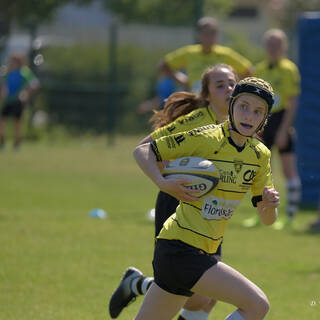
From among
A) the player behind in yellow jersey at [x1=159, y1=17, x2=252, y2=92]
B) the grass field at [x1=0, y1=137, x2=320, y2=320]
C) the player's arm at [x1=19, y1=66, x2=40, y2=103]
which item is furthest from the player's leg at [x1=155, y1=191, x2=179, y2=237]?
the player's arm at [x1=19, y1=66, x2=40, y2=103]

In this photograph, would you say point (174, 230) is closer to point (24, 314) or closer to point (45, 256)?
point (24, 314)

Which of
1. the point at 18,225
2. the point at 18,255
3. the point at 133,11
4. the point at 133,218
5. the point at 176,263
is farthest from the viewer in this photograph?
the point at 133,11

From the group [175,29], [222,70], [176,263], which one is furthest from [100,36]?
[176,263]

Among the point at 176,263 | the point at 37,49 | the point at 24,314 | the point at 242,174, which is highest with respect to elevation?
the point at 242,174

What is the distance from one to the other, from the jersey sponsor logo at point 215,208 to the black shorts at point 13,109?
15571mm

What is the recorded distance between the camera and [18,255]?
837cm

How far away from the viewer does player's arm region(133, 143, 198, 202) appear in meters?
4.63

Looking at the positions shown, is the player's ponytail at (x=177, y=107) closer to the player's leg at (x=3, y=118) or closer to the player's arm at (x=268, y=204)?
the player's arm at (x=268, y=204)

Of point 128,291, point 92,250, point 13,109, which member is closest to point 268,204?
point 128,291

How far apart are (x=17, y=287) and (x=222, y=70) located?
100 inches

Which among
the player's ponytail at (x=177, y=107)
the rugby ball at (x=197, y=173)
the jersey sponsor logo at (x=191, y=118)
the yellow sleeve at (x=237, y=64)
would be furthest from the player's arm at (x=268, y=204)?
the yellow sleeve at (x=237, y=64)

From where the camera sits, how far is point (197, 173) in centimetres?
464

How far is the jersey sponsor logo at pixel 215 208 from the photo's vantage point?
15.6 feet

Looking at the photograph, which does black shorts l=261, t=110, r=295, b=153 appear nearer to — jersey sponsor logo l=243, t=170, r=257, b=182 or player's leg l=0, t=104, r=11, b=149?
jersey sponsor logo l=243, t=170, r=257, b=182
